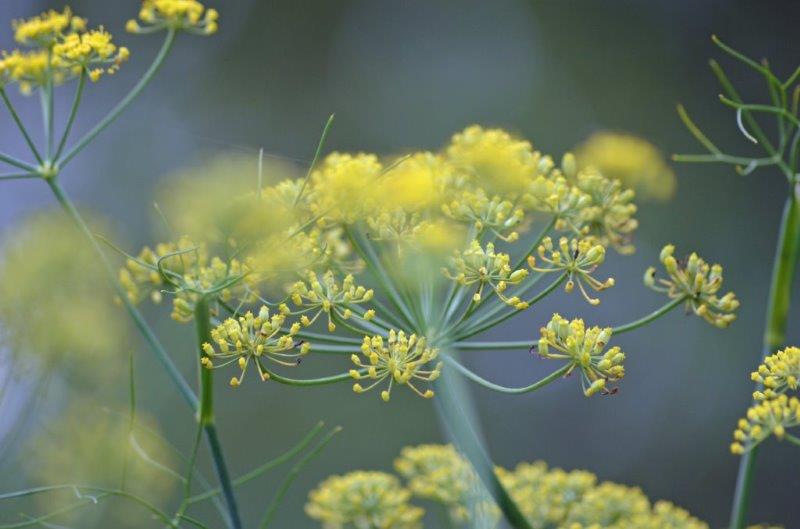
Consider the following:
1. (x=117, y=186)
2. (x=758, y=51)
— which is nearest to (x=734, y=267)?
(x=758, y=51)

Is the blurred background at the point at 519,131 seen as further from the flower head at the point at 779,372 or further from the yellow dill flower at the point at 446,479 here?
the flower head at the point at 779,372

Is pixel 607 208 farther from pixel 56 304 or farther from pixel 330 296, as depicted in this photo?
pixel 56 304

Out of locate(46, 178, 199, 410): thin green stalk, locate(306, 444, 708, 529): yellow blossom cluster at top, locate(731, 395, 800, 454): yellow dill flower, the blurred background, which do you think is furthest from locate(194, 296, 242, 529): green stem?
the blurred background

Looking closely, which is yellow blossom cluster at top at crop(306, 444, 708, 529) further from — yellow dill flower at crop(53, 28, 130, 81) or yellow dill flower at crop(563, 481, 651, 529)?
yellow dill flower at crop(53, 28, 130, 81)

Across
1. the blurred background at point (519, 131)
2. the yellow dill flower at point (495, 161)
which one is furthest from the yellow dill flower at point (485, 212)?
the blurred background at point (519, 131)

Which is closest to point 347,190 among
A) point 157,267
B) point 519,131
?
point 157,267

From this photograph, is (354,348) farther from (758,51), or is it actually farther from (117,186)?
(758,51)
